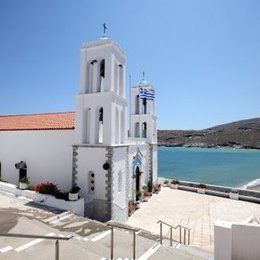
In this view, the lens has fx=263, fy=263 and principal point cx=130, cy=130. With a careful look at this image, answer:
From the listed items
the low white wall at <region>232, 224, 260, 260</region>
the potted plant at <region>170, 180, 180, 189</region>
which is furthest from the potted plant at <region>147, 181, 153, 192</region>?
the low white wall at <region>232, 224, 260, 260</region>

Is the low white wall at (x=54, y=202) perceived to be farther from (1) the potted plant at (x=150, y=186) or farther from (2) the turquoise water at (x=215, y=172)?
(2) the turquoise water at (x=215, y=172)

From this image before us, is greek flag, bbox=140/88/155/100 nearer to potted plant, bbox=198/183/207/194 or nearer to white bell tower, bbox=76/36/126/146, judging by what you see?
white bell tower, bbox=76/36/126/146

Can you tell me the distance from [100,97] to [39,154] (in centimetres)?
708

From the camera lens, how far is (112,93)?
17.3 metres

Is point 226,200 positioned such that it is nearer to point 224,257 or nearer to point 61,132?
point 61,132

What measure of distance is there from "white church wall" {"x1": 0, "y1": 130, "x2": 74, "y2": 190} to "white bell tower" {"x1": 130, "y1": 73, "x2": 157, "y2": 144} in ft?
42.4

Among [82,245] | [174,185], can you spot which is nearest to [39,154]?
[82,245]

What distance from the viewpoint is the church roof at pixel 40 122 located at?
2039cm

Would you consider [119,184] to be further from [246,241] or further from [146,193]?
[246,241]

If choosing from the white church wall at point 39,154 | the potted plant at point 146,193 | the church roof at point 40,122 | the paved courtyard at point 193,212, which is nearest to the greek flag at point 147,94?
the church roof at point 40,122

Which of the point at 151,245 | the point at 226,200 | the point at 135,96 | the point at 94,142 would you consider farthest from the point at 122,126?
the point at 226,200

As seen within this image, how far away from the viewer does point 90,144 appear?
17422 mm

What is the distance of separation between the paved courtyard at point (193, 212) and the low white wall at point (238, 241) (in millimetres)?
7155

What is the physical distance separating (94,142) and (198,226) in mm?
9234
